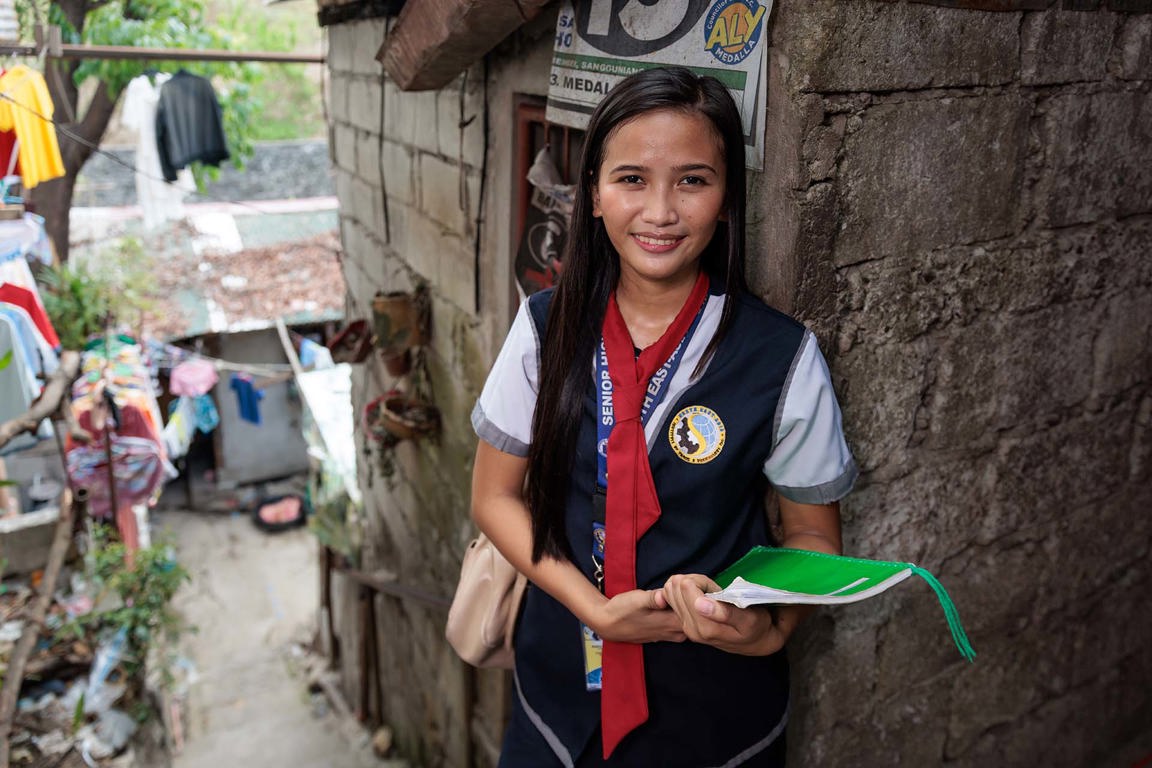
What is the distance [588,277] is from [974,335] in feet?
3.05

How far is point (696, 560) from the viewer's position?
1.51 meters

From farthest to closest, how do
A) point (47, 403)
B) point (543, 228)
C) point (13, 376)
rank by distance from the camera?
point (13, 376)
point (47, 403)
point (543, 228)

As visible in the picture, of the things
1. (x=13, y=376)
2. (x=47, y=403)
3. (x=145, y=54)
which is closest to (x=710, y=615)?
(x=47, y=403)

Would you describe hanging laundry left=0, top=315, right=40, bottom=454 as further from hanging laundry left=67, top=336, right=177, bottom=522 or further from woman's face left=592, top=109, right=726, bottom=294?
woman's face left=592, top=109, right=726, bottom=294

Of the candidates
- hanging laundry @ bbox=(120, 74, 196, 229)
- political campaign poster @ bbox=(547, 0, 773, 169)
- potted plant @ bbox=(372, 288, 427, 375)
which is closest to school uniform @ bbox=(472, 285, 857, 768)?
political campaign poster @ bbox=(547, 0, 773, 169)

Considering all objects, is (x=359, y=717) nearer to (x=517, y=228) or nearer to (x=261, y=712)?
(x=261, y=712)

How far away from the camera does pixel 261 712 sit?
714cm

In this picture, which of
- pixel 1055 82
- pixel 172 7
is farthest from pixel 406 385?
pixel 172 7

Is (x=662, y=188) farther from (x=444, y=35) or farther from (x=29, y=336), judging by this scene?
(x=29, y=336)

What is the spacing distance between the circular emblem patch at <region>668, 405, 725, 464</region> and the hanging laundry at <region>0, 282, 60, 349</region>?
5.39 meters

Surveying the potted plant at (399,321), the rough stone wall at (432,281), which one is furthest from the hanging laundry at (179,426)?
the potted plant at (399,321)

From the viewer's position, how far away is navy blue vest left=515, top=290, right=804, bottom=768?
145cm

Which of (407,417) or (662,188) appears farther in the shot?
(407,417)

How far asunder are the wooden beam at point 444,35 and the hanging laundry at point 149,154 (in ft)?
15.7
